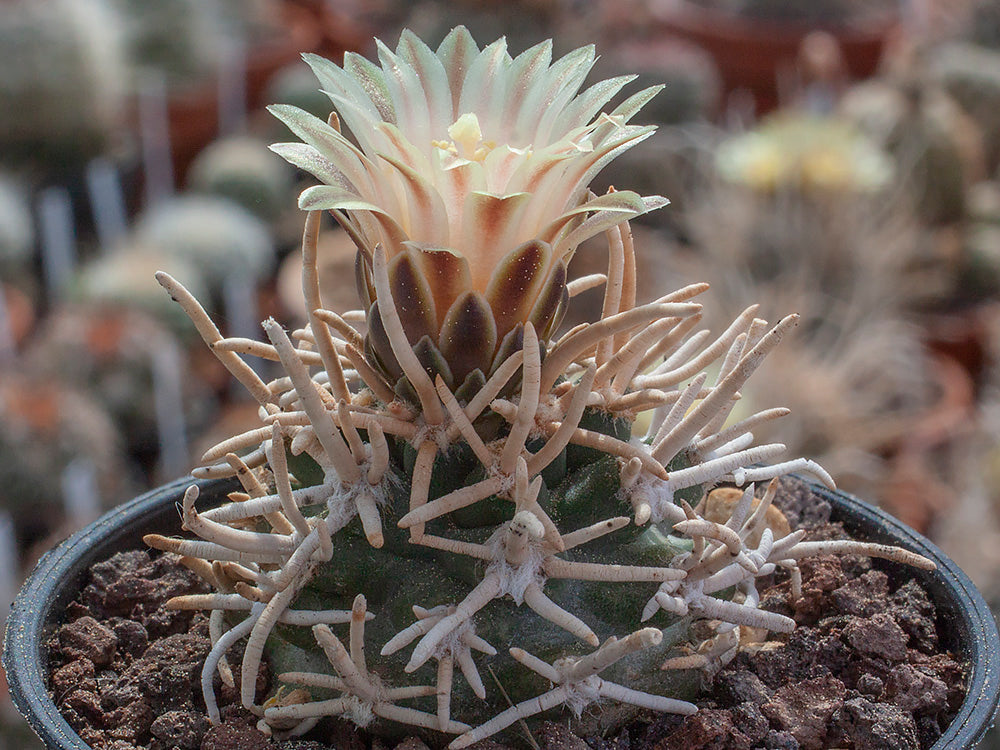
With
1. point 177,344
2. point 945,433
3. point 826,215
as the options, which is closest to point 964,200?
point 826,215

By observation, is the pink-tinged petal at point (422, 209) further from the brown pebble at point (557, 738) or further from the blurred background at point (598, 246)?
the blurred background at point (598, 246)

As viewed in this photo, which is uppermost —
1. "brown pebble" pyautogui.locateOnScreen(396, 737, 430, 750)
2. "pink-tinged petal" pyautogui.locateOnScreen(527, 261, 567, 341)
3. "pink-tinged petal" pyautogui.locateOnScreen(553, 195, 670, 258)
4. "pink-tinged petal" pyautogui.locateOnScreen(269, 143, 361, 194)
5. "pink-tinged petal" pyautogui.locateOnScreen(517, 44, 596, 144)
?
"pink-tinged petal" pyautogui.locateOnScreen(517, 44, 596, 144)

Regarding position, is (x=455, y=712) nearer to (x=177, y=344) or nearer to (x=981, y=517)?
(x=981, y=517)

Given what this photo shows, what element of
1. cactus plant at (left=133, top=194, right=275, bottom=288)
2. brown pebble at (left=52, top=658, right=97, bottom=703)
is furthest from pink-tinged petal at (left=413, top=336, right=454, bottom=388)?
cactus plant at (left=133, top=194, right=275, bottom=288)

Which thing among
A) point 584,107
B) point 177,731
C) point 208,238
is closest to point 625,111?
point 584,107

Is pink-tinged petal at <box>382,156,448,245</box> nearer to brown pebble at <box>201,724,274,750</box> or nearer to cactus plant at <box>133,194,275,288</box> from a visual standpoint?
brown pebble at <box>201,724,274,750</box>

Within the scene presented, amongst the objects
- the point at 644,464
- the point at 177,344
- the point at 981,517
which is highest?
the point at 644,464
